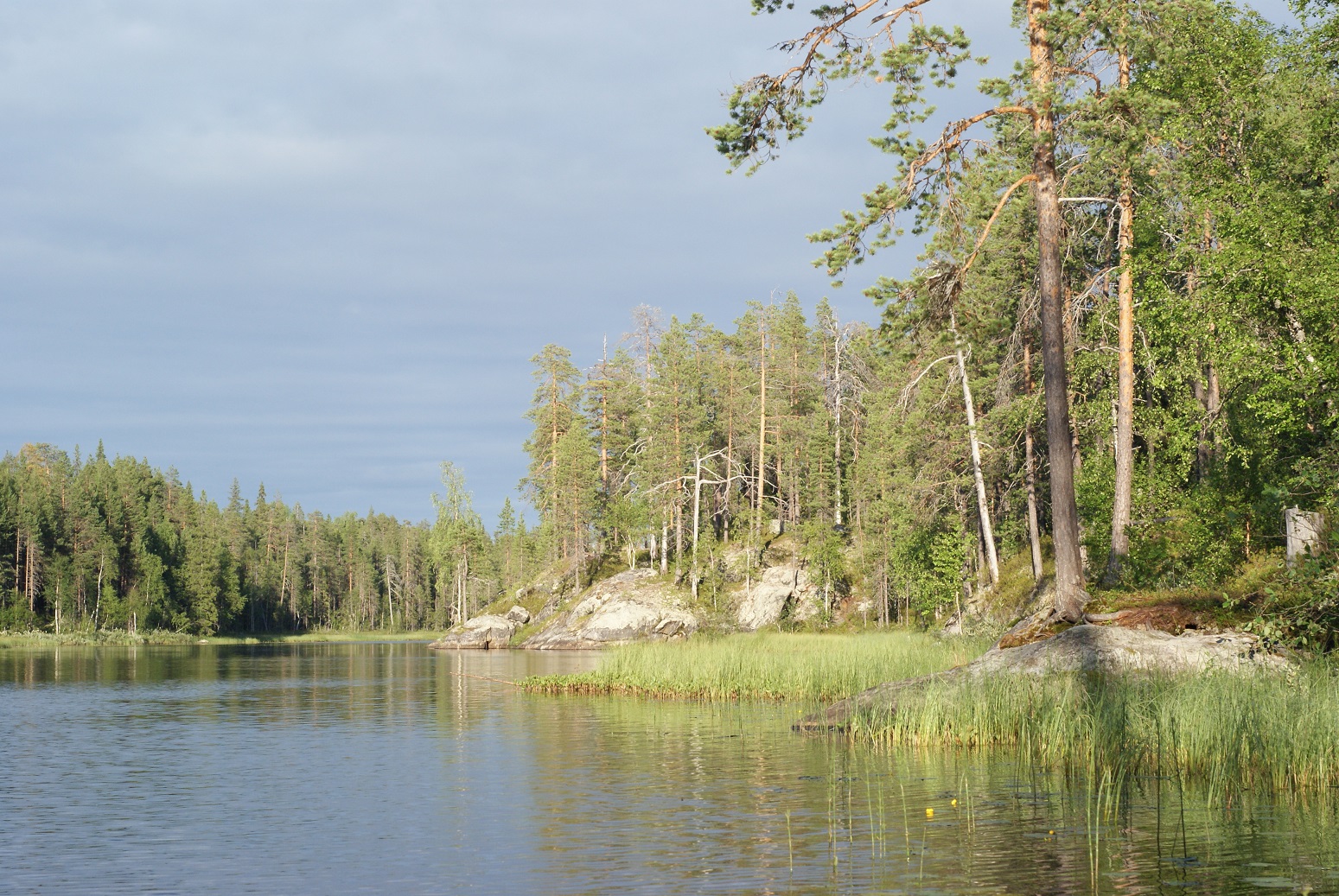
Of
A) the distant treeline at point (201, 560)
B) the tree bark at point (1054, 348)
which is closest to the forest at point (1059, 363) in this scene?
the tree bark at point (1054, 348)

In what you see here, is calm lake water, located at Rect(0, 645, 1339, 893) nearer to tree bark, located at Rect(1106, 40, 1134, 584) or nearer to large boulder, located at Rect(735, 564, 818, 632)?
tree bark, located at Rect(1106, 40, 1134, 584)

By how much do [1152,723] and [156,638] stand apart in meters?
112

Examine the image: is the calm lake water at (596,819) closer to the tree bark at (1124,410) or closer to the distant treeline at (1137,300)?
the distant treeline at (1137,300)

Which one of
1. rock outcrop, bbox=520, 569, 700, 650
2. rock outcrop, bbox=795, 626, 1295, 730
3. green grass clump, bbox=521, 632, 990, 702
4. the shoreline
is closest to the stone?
rock outcrop, bbox=795, 626, 1295, 730

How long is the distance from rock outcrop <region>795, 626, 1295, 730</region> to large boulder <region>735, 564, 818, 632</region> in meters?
50.3

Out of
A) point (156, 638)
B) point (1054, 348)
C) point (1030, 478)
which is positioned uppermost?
point (1054, 348)

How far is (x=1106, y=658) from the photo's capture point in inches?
707

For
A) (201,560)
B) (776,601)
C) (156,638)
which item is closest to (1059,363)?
(776,601)

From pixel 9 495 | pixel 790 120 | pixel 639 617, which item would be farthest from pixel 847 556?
pixel 9 495

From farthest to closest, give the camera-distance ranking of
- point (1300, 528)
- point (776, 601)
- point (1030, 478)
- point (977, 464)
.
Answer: point (776, 601)
point (977, 464)
point (1030, 478)
point (1300, 528)

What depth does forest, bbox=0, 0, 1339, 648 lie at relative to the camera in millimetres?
19906

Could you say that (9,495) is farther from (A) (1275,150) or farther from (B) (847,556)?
(A) (1275,150)

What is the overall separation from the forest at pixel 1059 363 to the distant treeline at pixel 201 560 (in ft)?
116

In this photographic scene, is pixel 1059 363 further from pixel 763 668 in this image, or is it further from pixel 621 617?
pixel 621 617
